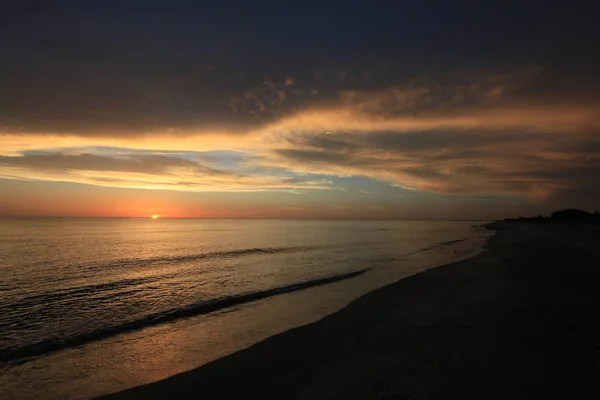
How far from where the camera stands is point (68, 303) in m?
18.3

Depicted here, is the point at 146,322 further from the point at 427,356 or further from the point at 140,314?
the point at 427,356

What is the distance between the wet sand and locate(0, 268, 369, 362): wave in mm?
5615

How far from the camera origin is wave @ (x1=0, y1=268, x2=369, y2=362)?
37.2 ft

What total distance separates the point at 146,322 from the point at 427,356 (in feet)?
37.4

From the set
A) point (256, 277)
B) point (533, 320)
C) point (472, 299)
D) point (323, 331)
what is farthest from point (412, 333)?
point (256, 277)

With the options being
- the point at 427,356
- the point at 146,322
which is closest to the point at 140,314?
the point at 146,322

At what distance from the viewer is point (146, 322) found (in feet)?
48.3

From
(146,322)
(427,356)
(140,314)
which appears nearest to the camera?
(427,356)

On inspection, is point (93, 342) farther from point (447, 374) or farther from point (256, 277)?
point (256, 277)

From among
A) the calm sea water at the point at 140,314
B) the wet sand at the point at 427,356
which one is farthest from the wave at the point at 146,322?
the wet sand at the point at 427,356

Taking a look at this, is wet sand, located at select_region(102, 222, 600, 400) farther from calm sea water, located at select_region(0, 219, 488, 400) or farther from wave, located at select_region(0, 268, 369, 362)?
wave, located at select_region(0, 268, 369, 362)

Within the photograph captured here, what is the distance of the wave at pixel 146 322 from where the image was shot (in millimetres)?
11341

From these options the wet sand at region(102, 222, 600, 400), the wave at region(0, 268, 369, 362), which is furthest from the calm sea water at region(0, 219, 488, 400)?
the wet sand at region(102, 222, 600, 400)

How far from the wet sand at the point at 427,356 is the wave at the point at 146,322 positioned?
18.4 feet
